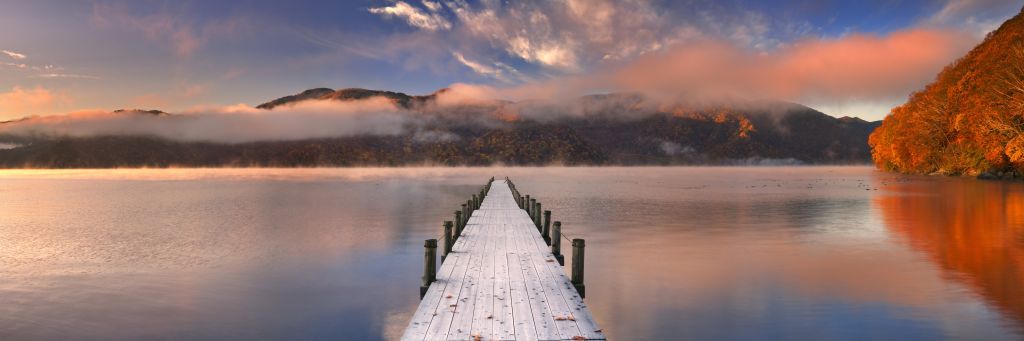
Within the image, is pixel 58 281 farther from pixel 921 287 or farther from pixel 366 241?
pixel 921 287

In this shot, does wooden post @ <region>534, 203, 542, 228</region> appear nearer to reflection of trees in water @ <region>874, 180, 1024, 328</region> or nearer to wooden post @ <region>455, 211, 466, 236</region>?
wooden post @ <region>455, 211, 466, 236</region>

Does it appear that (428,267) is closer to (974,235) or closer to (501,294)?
(501,294)

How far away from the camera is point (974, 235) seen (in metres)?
28.5

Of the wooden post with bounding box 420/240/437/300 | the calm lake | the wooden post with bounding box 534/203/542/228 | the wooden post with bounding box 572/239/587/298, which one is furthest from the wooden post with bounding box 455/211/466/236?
the wooden post with bounding box 572/239/587/298

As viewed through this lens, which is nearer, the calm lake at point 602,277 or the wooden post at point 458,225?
the calm lake at point 602,277

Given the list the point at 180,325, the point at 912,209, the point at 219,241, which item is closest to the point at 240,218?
the point at 219,241

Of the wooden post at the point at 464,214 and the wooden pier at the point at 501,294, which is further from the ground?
the wooden post at the point at 464,214

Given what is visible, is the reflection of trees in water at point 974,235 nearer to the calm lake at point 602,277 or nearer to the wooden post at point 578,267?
the calm lake at point 602,277

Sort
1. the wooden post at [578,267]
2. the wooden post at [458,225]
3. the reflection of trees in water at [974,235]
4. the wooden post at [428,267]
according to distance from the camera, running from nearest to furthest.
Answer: the wooden post at [428,267]
the wooden post at [578,267]
the reflection of trees in water at [974,235]
the wooden post at [458,225]

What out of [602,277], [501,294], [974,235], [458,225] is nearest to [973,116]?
[974,235]

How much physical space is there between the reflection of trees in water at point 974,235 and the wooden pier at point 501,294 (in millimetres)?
9828

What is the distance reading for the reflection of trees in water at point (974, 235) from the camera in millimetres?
16938

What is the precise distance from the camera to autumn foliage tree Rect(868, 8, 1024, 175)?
54.9m

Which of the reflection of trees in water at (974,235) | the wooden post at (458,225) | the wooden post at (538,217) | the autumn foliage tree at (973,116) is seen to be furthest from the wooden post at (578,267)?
the autumn foliage tree at (973,116)
